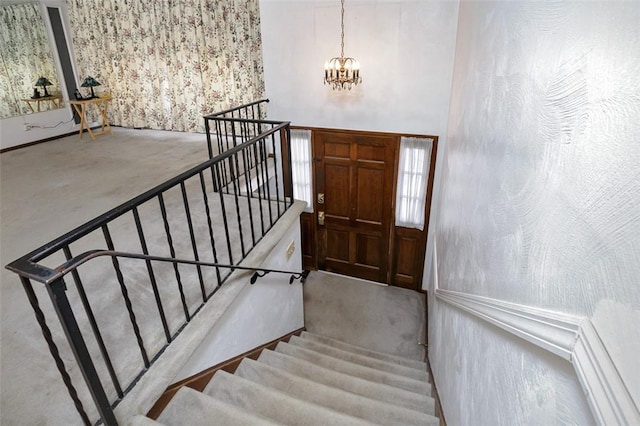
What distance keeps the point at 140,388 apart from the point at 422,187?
165 inches

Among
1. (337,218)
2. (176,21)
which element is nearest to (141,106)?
(176,21)

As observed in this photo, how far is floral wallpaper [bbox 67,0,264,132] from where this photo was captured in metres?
6.16

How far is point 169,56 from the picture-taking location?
6.78 metres

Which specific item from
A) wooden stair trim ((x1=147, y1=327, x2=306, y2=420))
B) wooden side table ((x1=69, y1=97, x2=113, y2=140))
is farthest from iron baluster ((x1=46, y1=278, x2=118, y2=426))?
wooden side table ((x1=69, y1=97, x2=113, y2=140))

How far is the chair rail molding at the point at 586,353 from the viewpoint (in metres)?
0.59

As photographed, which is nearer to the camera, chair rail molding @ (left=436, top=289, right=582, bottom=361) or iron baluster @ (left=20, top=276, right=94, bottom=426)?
chair rail molding @ (left=436, top=289, right=582, bottom=361)

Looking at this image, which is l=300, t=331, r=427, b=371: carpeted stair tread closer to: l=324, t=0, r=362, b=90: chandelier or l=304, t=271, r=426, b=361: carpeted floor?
l=304, t=271, r=426, b=361: carpeted floor

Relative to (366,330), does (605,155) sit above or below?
above

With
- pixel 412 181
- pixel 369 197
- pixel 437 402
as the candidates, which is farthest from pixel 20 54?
pixel 437 402

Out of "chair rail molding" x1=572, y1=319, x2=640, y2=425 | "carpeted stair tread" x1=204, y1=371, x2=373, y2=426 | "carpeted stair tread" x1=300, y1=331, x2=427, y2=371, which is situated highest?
"chair rail molding" x1=572, y1=319, x2=640, y2=425

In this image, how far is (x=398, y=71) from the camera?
4.58 metres

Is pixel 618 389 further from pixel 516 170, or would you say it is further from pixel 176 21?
pixel 176 21

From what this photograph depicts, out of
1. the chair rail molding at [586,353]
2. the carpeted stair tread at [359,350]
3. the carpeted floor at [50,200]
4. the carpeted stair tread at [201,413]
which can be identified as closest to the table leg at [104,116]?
the carpeted floor at [50,200]

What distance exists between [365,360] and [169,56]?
248 inches
